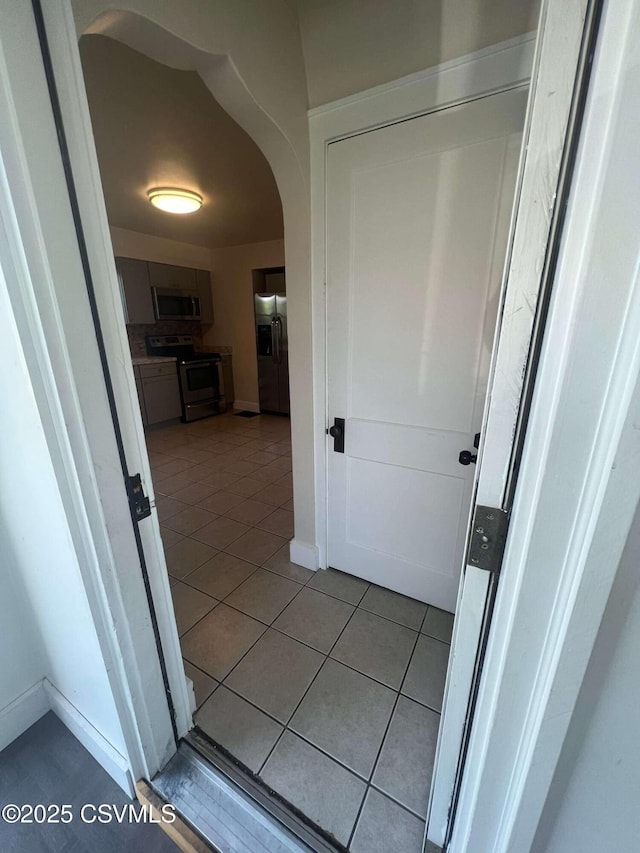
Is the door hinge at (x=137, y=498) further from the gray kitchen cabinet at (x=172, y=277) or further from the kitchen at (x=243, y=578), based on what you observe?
the gray kitchen cabinet at (x=172, y=277)

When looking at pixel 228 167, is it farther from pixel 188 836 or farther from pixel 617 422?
pixel 188 836

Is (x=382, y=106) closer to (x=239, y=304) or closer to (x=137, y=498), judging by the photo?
(x=137, y=498)

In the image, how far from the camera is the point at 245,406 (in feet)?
18.5

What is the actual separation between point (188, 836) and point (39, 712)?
734mm

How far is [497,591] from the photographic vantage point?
1.82 feet

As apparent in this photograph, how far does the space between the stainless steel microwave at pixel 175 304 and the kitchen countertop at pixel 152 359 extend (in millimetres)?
513

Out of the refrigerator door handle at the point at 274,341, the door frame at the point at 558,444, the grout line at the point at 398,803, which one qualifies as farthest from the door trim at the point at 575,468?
the refrigerator door handle at the point at 274,341

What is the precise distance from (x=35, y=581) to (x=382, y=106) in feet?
6.49

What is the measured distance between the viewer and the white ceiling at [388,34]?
40.6 inches

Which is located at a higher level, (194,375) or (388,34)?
(388,34)

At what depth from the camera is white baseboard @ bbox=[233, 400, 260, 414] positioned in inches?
218

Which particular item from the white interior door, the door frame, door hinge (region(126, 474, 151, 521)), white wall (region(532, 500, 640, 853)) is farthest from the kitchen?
door hinge (region(126, 474, 151, 521))

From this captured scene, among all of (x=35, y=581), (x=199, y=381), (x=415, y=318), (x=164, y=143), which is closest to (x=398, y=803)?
(x=35, y=581)

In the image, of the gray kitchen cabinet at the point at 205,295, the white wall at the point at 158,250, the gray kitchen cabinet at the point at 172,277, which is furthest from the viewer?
the gray kitchen cabinet at the point at 205,295
